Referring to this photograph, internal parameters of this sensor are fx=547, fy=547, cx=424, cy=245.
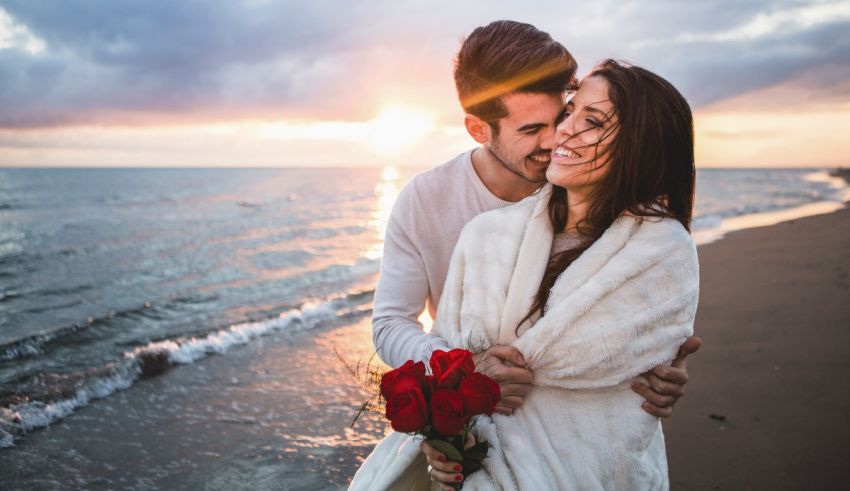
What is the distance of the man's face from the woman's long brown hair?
80 cm

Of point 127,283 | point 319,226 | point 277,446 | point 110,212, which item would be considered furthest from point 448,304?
point 110,212

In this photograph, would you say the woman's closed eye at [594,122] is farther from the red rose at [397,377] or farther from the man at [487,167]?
the red rose at [397,377]

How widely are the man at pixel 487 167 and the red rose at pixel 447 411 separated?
3.80 ft

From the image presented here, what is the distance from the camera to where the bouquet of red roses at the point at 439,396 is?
1.63 m

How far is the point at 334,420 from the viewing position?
18.7 ft

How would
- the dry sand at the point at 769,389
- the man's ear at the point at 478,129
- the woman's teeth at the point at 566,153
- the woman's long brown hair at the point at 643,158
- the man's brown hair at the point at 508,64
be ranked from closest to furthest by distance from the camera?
the woman's long brown hair at the point at 643,158, the woman's teeth at the point at 566,153, the man's brown hair at the point at 508,64, the man's ear at the point at 478,129, the dry sand at the point at 769,389

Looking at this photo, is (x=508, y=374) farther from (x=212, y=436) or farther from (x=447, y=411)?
(x=212, y=436)

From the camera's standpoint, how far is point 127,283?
13.0 m

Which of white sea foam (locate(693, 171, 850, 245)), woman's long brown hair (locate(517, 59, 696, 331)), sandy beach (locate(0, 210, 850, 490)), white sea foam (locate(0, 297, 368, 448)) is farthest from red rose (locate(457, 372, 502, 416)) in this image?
white sea foam (locate(693, 171, 850, 245))

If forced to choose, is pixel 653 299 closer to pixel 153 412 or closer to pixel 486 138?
pixel 486 138

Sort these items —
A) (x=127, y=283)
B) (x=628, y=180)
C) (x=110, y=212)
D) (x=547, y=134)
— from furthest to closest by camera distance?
(x=110, y=212)
(x=127, y=283)
(x=547, y=134)
(x=628, y=180)

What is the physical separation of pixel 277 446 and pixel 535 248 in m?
4.07

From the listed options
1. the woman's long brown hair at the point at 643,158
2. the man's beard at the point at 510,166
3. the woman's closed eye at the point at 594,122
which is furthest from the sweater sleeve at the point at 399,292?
the woman's closed eye at the point at 594,122

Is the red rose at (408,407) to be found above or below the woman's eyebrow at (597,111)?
below
